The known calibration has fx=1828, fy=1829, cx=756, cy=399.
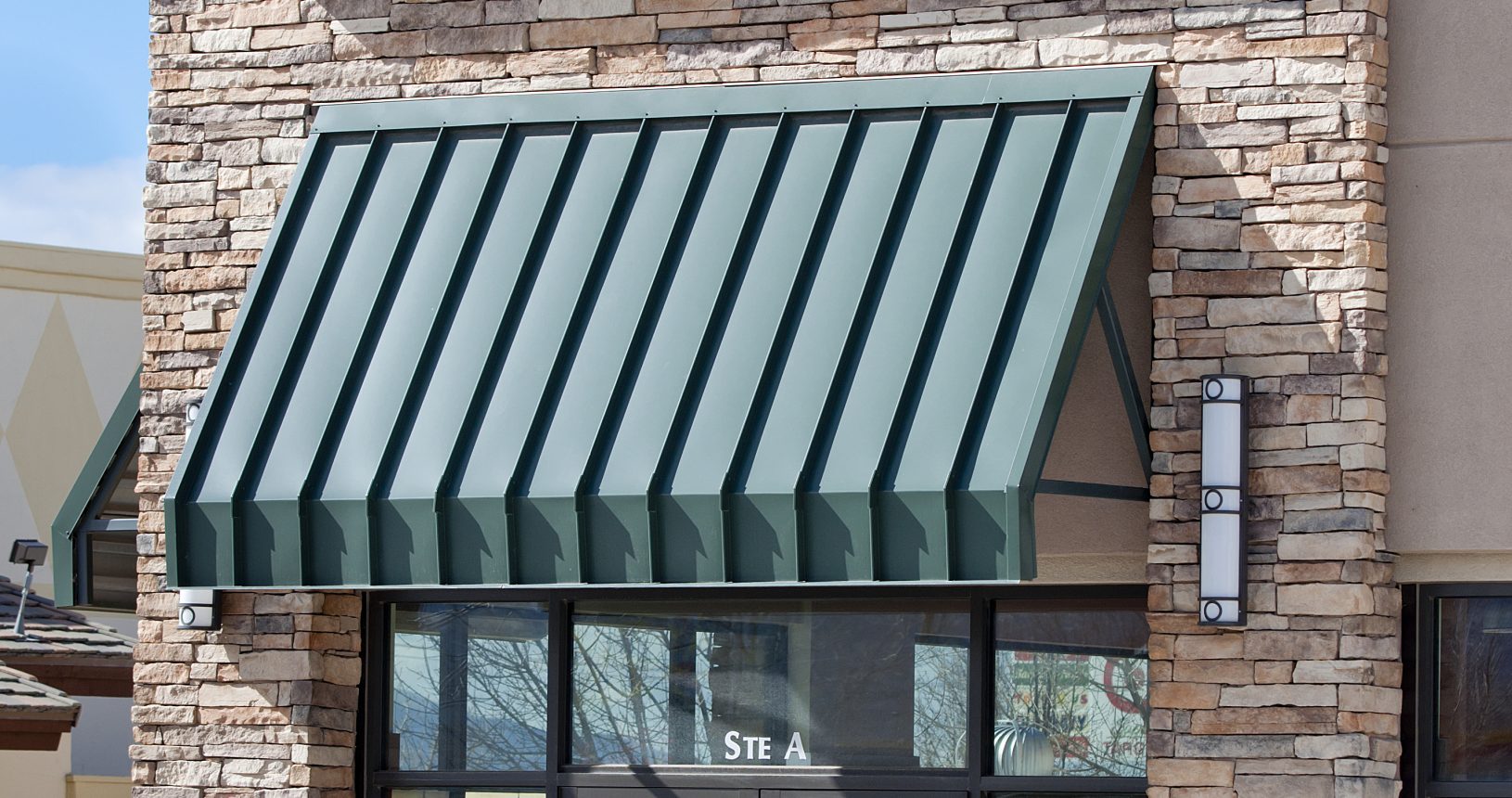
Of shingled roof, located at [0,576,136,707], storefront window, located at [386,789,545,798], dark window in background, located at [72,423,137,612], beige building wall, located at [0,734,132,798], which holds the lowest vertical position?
beige building wall, located at [0,734,132,798]

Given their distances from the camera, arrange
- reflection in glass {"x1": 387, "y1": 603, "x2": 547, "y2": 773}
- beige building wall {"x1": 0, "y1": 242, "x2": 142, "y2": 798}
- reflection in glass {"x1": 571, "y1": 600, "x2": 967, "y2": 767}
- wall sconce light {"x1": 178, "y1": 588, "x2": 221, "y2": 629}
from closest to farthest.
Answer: reflection in glass {"x1": 571, "y1": 600, "x2": 967, "y2": 767}, wall sconce light {"x1": 178, "y1": 588, "x2": 221, "y2": 629}, reflection in glass {"x1": 387, "y1": 603, "x2": 547, "y2": 773}, beige building wall {"x1": 0, "y1": 242, "x2": 142, "y2": 798}

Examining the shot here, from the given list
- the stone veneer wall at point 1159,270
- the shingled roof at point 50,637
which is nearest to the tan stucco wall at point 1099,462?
the stone veneer wall at point 1159,270

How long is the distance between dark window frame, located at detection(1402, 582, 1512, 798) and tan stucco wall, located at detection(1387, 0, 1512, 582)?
0.12m

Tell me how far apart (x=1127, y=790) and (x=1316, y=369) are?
7.51 feet

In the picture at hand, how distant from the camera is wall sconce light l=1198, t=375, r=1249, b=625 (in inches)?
340

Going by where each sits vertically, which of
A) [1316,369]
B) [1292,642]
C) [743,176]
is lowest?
[1292,642]

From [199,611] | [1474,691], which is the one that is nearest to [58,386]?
[199,611]

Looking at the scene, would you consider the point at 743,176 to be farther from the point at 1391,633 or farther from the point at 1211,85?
the point at 1391,633

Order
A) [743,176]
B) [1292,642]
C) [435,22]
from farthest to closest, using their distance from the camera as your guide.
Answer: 1. [435,22]
2. [743,176]
3. [1292,642]

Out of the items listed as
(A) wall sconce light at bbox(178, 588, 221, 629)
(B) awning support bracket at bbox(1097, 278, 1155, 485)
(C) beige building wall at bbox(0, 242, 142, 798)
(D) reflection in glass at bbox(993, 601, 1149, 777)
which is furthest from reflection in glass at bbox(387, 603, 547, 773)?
(C) beige building wall at bbox(0, 242, 142, 798)

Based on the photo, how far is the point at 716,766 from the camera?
970 cm

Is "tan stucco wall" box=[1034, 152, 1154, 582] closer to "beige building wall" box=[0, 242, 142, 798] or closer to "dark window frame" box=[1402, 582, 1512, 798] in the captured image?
"dark window frame" box=[1402, 582, 1512, 798]

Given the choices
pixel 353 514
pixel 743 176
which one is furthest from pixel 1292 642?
pixel 353 514

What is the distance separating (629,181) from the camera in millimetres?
9305
